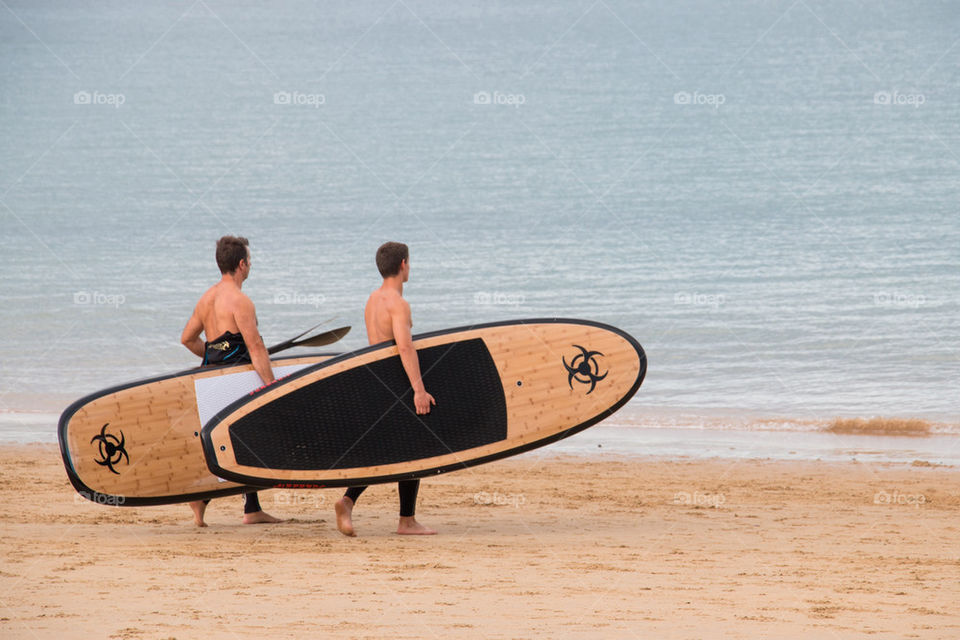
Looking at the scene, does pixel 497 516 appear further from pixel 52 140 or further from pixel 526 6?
pixel 526 6

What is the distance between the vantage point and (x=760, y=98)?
183 feet

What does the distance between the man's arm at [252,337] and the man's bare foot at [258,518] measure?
879 millimetres

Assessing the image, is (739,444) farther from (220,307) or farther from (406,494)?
(220,307)

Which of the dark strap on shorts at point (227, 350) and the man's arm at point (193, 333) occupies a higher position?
the man's arm at point (193, 333)

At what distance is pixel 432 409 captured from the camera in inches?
244

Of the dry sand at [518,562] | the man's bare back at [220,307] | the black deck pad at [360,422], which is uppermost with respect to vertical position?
the man's bare back at [220,307]

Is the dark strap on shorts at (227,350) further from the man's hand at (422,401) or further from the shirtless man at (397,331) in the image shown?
the man's hand at (422,401)

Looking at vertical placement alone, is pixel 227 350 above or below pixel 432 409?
above

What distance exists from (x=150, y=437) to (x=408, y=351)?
5.52 feet

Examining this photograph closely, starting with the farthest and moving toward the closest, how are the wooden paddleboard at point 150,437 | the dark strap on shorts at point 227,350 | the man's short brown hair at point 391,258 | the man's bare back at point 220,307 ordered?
1. the wooden paddleboard at point 150,437
2. the dark strap on shorts at point 227,350
3. the man's bare back at point 220,307
4. the man's short brown hair at point 391,258

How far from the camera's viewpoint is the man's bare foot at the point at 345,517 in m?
5.98

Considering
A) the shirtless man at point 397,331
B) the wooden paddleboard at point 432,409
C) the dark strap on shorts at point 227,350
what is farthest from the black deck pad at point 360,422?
the dark strap on shorts at point 227,350

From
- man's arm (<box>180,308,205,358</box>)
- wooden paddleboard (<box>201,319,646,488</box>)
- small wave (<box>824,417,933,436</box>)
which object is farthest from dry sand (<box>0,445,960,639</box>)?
small wave (<box>824,417,933,436</box>)

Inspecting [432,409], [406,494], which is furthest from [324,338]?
[406,494]
